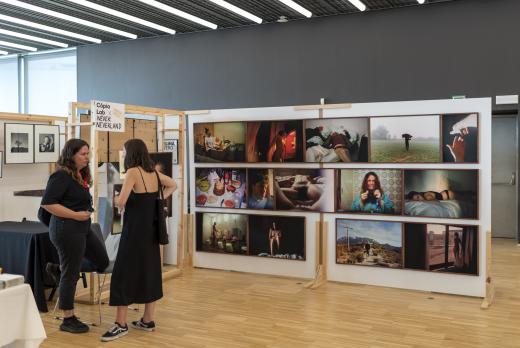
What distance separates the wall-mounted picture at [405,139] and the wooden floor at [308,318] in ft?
5.12

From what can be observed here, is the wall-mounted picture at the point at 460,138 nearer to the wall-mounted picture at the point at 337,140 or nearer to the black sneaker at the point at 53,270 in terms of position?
the wall-mounted picture at the point at 337,140

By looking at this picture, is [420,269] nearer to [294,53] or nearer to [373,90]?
[373,90]

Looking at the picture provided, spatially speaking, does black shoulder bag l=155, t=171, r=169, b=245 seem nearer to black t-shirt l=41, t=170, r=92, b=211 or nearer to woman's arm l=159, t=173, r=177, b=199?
woman's arm l=159, t=173, r=177, b=199

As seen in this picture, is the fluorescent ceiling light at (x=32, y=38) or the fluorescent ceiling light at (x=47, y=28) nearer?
the fluorescent ceiling light at (x=47, y=28)

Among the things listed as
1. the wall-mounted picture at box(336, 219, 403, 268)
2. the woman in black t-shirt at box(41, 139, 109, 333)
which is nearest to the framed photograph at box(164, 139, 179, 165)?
the wall-mounted picture at box(336, 219, 403, 268)

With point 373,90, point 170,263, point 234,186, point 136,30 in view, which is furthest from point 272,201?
point 136,30

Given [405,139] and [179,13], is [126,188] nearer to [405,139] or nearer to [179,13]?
[405,139]

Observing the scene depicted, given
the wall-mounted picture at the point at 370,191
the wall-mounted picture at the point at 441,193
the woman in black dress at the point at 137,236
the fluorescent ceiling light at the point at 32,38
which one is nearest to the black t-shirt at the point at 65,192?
the woman in black dress at the point at 137,236

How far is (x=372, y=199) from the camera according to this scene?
22.2 feet

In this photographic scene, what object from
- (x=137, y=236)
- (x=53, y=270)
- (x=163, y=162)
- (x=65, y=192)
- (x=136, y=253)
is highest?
(x=163, y=162)

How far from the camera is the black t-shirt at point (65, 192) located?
4.81 metres

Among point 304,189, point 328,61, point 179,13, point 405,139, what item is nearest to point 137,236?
point 304,189

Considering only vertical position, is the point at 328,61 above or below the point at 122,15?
below

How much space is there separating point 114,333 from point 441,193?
3.81 metres
